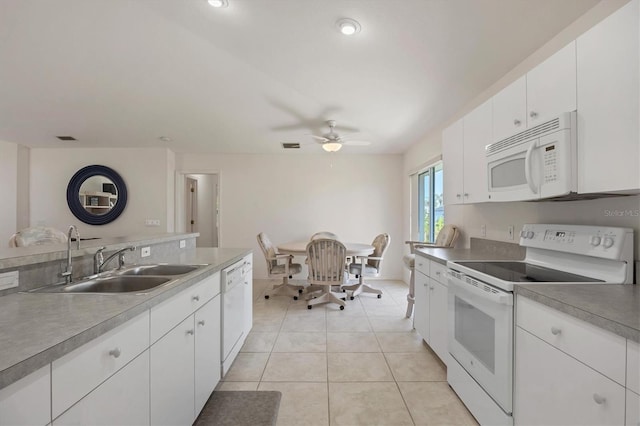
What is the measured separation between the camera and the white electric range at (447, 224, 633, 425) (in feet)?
4.27

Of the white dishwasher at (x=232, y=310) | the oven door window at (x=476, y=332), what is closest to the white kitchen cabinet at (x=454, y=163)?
the oven door window at (x=476, y=332)

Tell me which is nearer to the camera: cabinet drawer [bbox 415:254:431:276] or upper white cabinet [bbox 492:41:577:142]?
upper white cabinet [bbox 492:41:577:142]

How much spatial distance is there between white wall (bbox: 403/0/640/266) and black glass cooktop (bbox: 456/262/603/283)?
0.30m

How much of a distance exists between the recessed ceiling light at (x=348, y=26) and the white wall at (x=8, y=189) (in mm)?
5956

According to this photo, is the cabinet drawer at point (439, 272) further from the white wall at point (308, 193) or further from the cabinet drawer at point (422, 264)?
the white wall at point (308, 193)

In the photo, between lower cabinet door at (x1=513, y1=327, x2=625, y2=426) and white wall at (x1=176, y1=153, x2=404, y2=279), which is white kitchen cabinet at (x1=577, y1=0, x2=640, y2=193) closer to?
lower cabinet door at (x1=513, y1=327, x2=625, y2=426)

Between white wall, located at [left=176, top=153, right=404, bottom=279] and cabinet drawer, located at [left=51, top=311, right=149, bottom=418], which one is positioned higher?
white wall, located at [left=176, top=153, right=404, bottom=279]

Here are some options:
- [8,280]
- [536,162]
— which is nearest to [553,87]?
[536,162]

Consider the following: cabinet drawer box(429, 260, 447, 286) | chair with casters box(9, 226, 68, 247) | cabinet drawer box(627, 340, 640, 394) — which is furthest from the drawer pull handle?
chair with casters box(9, 226, 68, 247)

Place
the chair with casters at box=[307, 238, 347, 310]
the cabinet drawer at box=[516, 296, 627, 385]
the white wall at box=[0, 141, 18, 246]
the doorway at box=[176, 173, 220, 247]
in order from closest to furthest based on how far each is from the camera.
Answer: the cabinet drawer at box=[516, 296, 627, 385], the chair with casters at box=[307, 238, 347, 310], the white wall at box=[0, 141, 18, 246], the doorway at box=[176, 173, 220, 247]

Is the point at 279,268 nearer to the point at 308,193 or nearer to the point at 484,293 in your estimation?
the point at 308,193

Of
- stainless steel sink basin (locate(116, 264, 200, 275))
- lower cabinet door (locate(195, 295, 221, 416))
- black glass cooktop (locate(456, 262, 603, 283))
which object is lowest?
lower cabinet door (locate(195, 295, 221, 416))

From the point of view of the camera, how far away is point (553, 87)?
144cm

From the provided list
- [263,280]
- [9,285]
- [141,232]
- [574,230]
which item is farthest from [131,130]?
[574,230]
